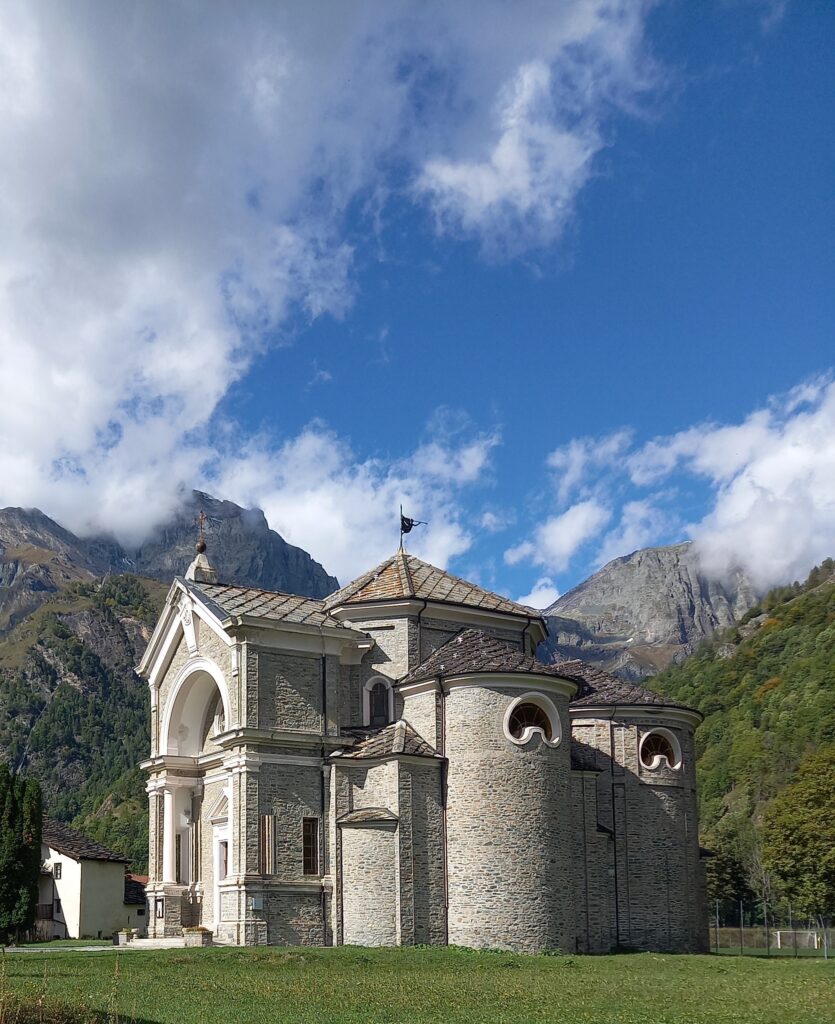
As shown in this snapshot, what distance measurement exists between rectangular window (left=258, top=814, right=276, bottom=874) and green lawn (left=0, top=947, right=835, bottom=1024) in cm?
406

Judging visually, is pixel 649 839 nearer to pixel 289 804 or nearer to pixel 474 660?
pixel 474 660

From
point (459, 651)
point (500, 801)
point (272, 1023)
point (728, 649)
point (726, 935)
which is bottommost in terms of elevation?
point (726, 935)

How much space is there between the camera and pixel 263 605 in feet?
127

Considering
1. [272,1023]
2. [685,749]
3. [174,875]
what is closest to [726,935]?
[685,749]

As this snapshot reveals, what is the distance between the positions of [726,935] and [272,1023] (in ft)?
179

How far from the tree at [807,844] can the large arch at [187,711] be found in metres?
28.5

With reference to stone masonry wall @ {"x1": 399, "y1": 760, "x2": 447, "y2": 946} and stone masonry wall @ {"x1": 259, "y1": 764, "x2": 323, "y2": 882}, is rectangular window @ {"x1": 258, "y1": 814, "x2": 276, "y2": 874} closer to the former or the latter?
stone masonry wall @ {"x1": 259, "y1": 764, "x2": 323, "y2": 882}

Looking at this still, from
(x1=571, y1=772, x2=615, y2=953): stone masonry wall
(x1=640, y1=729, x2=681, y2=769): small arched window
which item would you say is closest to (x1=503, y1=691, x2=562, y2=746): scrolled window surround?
(x1=571, y1=772, x2=615, y2=953): stone masonry wall

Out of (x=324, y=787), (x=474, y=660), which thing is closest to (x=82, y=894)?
(x=324, y=787)

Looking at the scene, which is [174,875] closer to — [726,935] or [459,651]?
[459,651]

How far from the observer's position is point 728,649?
12400 centimetres

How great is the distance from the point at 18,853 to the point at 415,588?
21292mm

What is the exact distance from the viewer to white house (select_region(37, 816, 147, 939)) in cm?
5022

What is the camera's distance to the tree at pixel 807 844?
5175 cm
